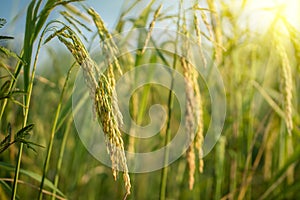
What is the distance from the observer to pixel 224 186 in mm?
2410

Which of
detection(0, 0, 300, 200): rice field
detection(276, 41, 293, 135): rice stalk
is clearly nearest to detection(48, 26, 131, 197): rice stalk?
detection(0, 0, 300, 200): rice field

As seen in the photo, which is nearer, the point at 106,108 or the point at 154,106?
the point at 106,108

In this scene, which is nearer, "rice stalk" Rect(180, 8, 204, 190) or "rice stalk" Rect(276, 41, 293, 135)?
"rice stalk" Rect(180, 8, 204, 190)

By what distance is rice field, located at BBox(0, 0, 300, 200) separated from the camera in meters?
1.06

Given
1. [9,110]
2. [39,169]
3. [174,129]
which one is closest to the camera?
[9,110]

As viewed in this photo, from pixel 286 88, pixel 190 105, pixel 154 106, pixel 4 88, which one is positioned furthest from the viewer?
pixel 154 106

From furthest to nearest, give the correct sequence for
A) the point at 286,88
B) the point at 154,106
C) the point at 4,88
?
the point at 154,106 < the point at 286,88 < the point at 4,88

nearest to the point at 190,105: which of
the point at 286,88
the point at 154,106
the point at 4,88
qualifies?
the point at 286,88

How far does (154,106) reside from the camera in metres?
2.34

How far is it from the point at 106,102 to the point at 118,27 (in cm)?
97

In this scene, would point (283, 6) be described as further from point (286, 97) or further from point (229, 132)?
point (229, 132)

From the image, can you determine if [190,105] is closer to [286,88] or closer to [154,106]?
[286,88]

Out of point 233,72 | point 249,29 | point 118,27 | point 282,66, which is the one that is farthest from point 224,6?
point 282,66

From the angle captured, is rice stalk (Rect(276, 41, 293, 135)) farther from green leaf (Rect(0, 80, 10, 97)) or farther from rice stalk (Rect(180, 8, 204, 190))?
green leaf (Rect(0, 80, 10, 97))
